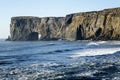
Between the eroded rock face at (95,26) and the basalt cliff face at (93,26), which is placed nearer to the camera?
the eroded rock face at (95,26)

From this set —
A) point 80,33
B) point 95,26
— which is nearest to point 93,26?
point 95,26

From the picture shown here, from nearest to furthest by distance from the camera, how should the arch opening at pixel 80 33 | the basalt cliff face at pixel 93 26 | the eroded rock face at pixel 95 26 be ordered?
the eroded rock face at pixel 95 26
the basalt cliff face at pixel 93 26
the arch opening at pixel 80 33

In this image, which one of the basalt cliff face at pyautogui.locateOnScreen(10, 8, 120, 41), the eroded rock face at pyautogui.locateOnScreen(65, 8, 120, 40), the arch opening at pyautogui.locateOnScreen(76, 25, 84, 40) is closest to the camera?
the eroded rock face at pyautogui.locateOnScreen(65, 8, 120, 40)

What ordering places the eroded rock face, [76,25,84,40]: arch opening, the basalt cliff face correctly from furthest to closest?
[76,25,84,40]: arch opening
the basalt cliff face
the eroded rock face

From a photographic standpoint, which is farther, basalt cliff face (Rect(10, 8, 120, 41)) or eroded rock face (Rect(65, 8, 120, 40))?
basalt cliff face (Rect(10, 8, 120, 41))

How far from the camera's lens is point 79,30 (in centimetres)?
14750

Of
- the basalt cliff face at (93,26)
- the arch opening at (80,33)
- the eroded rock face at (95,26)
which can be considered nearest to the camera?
the eroded rock face at (95,26)

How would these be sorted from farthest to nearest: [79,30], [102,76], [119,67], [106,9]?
[79,30] → [106,9] → [119,67] → [102,76]

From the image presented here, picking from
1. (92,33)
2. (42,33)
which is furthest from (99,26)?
(42,33)

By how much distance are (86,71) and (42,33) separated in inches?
6500

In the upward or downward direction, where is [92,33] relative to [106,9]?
downward

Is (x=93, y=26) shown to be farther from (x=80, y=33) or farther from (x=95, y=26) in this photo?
(x=80, y=33)

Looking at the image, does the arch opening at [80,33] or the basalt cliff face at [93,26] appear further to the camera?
the arch opening at [80,33]

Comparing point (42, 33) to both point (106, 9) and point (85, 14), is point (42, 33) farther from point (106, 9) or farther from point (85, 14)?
point (106, 9)
